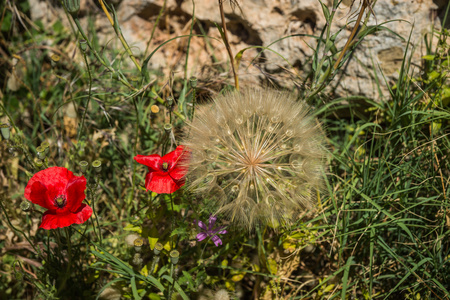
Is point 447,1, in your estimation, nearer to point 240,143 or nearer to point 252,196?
point 240,143

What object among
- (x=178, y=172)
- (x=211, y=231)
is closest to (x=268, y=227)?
(x=211, y=231)

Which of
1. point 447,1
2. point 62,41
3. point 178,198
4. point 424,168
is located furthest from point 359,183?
point 62,41

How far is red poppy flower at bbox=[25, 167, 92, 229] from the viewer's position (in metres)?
1.95

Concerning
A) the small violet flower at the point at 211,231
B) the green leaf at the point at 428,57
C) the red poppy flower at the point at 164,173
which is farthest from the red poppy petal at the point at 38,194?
the green leaf at the point at 428,57

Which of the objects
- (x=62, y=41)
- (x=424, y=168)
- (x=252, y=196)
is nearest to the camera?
(x=252, y=196)

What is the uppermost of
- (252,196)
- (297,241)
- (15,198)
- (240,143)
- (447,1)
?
(447,1)

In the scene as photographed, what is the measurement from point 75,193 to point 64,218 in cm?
13

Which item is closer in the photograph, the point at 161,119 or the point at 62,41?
the point at 161,119

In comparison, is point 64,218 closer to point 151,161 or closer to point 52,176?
point 52,176

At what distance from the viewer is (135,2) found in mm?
3619

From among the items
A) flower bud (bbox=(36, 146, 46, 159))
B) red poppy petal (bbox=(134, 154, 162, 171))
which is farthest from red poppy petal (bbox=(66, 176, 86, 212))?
red poppy petal (bbox=(134, 154, 162, 171))

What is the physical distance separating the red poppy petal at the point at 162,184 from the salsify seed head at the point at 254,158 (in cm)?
9

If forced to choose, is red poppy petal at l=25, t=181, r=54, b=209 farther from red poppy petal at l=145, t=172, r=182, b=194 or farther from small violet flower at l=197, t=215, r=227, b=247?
small violet flower at l=197, t=215, r=227, b=247

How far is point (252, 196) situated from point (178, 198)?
1.43 ft
